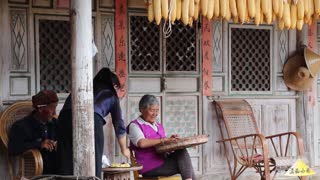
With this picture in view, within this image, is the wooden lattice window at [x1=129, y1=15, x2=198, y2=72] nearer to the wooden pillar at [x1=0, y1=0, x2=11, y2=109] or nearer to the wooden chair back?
the wooden chair back

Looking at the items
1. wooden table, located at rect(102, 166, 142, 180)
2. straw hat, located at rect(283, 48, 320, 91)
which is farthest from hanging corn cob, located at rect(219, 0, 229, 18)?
straw hat, located at rect(283, 48, 320, 91)

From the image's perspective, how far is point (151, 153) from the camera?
5328mm

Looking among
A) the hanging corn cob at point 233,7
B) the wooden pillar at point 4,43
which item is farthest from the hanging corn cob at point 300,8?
the wooden pillar at point 4,43

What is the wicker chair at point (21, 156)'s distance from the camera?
4879mm

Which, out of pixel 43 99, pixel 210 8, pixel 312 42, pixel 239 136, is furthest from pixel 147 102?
pixel 312 42

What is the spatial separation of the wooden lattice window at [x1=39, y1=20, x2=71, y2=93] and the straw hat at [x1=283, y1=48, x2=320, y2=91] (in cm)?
290

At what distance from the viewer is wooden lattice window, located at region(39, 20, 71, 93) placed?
577 cm

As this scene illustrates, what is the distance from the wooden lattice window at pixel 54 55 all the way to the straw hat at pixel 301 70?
9.52ft

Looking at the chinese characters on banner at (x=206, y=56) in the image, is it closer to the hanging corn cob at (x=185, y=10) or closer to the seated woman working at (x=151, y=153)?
the seated woman working at (x=151, y=153)

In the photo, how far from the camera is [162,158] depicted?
5.36m

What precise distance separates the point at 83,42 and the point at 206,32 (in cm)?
266

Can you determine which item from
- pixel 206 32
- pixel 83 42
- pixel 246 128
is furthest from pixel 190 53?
pixel 83 42

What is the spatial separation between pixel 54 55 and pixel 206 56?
1.86 meters

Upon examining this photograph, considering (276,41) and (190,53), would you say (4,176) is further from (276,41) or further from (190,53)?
(276,41)
